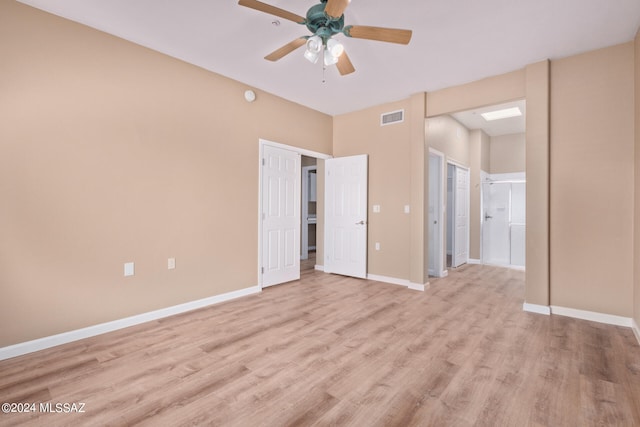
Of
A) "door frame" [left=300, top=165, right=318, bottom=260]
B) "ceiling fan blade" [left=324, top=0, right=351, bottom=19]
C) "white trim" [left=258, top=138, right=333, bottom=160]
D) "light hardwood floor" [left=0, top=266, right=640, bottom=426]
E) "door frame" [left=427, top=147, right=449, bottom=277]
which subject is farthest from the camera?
"door frame" [left=300, top=165, right=318, bottom=260]

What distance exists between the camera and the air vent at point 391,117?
486 centimetres

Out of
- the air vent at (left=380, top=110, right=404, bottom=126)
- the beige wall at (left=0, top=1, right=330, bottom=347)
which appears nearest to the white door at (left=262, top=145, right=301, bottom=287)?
the beige wall at (left=0, top=1, right=330, bottom=347)

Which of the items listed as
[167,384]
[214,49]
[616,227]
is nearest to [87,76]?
[214,49]

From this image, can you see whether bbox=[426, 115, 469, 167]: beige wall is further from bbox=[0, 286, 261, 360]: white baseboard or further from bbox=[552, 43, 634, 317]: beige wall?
bbox=[0, 286, 261, 360]: white baseboard

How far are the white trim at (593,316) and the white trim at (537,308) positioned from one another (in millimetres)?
80

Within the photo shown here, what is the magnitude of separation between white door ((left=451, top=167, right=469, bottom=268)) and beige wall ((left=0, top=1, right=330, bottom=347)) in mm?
4483

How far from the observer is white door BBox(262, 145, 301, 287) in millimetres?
4520

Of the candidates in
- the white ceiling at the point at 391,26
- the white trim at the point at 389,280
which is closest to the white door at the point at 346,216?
the white trim at the point at 389,280

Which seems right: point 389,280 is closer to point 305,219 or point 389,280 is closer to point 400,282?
point 400,282

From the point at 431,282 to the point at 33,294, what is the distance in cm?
497

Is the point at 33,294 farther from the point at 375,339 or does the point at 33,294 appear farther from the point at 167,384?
the point at 375,339

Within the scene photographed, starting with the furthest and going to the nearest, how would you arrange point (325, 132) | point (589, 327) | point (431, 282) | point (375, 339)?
point (325, 132)
point (431, 282)
point (589, 327)
point (375, 339)

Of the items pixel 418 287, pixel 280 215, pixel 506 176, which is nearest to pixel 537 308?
pixel 418 287

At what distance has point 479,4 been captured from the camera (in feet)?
8.32
